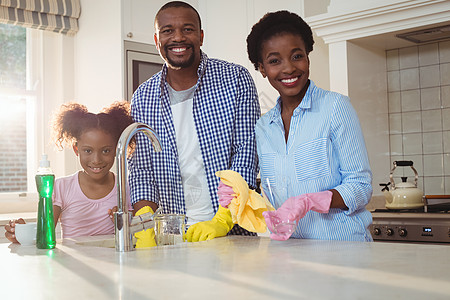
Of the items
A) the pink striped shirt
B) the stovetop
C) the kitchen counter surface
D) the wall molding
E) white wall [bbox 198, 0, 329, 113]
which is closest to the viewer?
the kitchen counter surface

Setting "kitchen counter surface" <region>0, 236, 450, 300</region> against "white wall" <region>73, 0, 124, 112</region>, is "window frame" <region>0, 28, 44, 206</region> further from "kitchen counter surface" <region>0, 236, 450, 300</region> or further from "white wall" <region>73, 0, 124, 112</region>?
"kitchen counter surface" <region>0, 236, 450, 300</region>

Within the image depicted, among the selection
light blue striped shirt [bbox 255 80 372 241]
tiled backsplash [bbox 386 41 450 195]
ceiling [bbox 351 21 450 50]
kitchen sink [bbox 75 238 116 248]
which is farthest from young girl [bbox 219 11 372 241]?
tiled backsplash [bbox 386 41 450 195]

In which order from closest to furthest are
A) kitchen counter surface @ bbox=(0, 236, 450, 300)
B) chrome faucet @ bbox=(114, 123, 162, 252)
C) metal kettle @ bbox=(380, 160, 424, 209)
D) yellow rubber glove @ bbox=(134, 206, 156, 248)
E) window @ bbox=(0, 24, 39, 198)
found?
kitchen counter surface @ bbox=(0, 236, 450, 300) < chrome faucet @ bbox=(114, 123, 162, 252) < yellow rubber glove @ bbox=(134, 206, 156, 248) < metal kettle @ bbox=(380, 160, 424, 209) < window @ bbox=(0, 24, 39, 198)

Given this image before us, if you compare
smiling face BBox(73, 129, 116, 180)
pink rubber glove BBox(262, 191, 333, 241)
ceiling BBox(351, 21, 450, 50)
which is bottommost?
pink rubber glove BBox(262, 191, 333, 241)

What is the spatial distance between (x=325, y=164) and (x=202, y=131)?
0.51m

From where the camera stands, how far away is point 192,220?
6.08 feet

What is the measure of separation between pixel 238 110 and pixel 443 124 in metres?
1.57

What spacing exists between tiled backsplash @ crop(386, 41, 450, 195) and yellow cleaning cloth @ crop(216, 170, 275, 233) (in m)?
1.81

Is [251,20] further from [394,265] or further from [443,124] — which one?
[394,265]

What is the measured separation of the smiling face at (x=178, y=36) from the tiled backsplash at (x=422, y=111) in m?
1.64

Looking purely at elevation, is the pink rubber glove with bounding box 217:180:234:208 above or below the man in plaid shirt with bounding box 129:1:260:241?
below

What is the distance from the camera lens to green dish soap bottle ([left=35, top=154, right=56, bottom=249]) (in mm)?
1408

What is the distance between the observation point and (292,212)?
1.35 m

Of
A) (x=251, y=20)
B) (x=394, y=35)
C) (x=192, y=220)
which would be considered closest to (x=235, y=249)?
(x=192, y=220)
